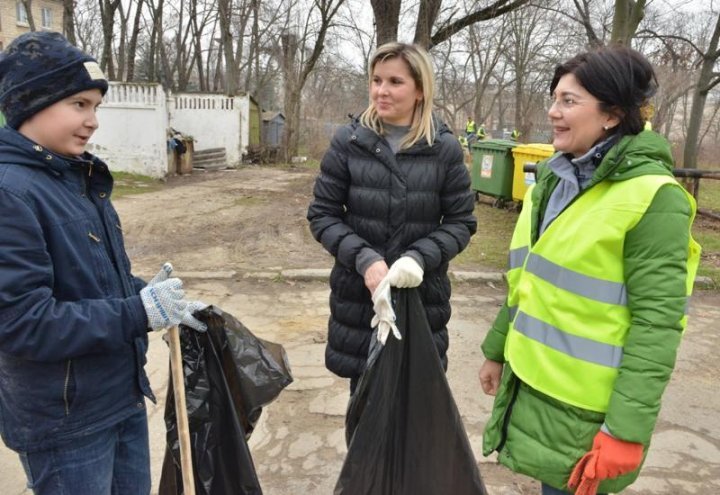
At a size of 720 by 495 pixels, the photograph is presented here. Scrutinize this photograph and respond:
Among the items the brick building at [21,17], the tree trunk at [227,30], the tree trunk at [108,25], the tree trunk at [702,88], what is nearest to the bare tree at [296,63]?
the tree trunk at [227,30]

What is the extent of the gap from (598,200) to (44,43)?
157 centimetres

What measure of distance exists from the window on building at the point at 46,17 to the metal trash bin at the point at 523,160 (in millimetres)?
38759

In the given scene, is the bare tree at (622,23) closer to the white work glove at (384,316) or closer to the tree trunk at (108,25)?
the white work glove at (384,316)

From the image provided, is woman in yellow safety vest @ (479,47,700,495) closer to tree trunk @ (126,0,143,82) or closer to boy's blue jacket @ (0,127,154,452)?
boy's blue jacket @ (0,127,154,452)

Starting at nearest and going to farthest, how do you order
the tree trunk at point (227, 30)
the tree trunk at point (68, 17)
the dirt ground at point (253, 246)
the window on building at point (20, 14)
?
the dirt ground at point (253, 246) → the tree trunk at point (68, 17) → the tree trunk at point (227, 30) → the window on building at point (20, 14)

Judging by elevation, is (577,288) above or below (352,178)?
below

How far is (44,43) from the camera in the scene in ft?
4.95

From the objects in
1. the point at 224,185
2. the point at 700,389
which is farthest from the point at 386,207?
the point at 224,185

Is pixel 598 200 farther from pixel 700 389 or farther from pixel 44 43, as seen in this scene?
pixel 700 389

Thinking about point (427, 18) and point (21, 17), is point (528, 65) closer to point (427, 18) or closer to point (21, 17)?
point (427, 18)

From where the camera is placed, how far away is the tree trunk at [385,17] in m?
8.97

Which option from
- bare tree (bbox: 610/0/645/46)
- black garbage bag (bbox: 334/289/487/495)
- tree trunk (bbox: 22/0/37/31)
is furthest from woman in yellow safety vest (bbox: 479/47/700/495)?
tree trunk (bbox: 22/0/37/31)

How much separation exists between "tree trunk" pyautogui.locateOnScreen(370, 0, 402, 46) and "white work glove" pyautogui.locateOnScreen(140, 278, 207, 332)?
8.08m

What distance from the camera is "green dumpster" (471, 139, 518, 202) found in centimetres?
986
